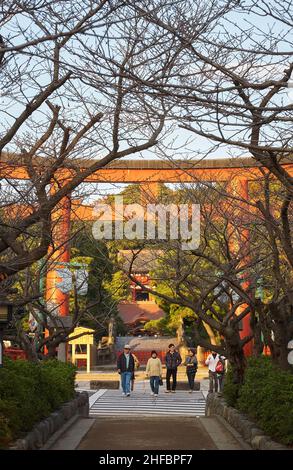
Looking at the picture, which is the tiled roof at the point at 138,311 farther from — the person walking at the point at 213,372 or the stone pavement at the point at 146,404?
the person walking at the point at 213,372

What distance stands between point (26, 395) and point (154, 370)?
13422 mm

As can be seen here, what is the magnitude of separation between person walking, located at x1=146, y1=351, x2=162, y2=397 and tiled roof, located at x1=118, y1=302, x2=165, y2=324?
105ft

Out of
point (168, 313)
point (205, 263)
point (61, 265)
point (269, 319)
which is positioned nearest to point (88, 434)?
point (269, 319)

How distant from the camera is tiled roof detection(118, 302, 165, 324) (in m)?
58.3

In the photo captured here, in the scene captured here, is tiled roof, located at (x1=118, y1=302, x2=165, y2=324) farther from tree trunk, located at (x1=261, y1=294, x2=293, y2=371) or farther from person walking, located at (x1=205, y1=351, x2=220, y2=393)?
tree trunk, located at (x1=261, y1=294, x2=293, y2=371)

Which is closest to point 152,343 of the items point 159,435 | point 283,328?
point 159,435

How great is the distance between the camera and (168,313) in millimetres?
44688

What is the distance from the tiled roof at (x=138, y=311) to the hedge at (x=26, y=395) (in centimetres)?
4143

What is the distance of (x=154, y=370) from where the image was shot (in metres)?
24.8

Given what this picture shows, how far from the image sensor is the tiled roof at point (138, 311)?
58.3 meters

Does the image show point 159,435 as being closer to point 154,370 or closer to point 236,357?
point 236,357
